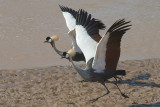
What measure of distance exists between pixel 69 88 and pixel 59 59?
2117 millimetres

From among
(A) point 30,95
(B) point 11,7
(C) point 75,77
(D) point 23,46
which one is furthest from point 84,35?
(B) point 11,7

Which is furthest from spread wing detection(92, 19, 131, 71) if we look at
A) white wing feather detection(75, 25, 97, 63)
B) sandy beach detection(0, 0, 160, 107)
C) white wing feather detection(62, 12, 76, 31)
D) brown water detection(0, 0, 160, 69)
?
brown water detection(0, 0, 160, 69)

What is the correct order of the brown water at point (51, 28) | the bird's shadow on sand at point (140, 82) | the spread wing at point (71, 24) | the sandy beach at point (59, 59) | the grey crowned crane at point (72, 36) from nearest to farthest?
the sandy beach at point (59, 59) → the bird's shadow on sand at point (140, 82) → the grey crowned crane at point (72, 36) → the spread wing at point (71, 24) → the brown water at point (51, 28)

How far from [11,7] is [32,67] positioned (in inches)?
192

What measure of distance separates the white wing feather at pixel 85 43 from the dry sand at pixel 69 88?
2.25 feet

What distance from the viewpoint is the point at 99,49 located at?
6.80 m

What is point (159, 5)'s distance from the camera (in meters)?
14.8

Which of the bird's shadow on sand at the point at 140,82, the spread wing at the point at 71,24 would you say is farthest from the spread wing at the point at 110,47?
the spread wing at the point at 71,24

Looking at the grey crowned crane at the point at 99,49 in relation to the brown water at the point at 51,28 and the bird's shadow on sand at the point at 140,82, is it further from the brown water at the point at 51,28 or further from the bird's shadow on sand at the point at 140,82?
the brown water at the point at 51,28

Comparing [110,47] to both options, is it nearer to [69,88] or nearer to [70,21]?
[69,88]

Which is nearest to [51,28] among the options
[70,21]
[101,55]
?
[70,21]

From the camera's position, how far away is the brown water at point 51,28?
33.8 ft

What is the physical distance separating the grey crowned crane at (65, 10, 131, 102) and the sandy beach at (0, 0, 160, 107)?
1.57 feet

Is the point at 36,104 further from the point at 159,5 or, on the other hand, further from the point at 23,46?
the point at 159,5
